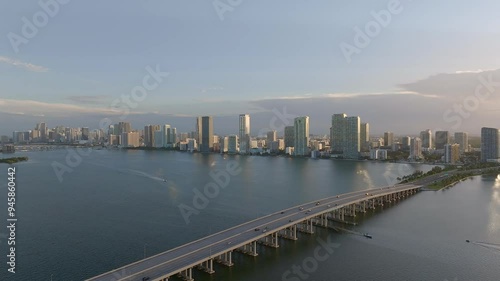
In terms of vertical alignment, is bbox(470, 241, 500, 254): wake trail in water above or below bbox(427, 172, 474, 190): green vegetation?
below

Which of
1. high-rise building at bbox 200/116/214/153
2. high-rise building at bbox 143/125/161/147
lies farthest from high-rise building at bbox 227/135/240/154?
high-rise building at bbox 143/125/161/147

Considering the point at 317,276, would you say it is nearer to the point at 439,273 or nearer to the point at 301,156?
the point at 439,273

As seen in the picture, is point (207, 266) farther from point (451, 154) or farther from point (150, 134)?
point (150, 134)

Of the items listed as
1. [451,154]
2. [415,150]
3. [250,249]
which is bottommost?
[250,249]

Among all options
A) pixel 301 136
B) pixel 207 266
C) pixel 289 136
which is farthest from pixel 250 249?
pixel 289 136

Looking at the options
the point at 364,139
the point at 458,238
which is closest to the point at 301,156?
the point at 364,139

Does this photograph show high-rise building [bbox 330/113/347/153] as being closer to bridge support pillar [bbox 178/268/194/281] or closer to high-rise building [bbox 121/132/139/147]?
high-rise building [bbox 121/132/139/147]

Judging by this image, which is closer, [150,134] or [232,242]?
[232,242]
